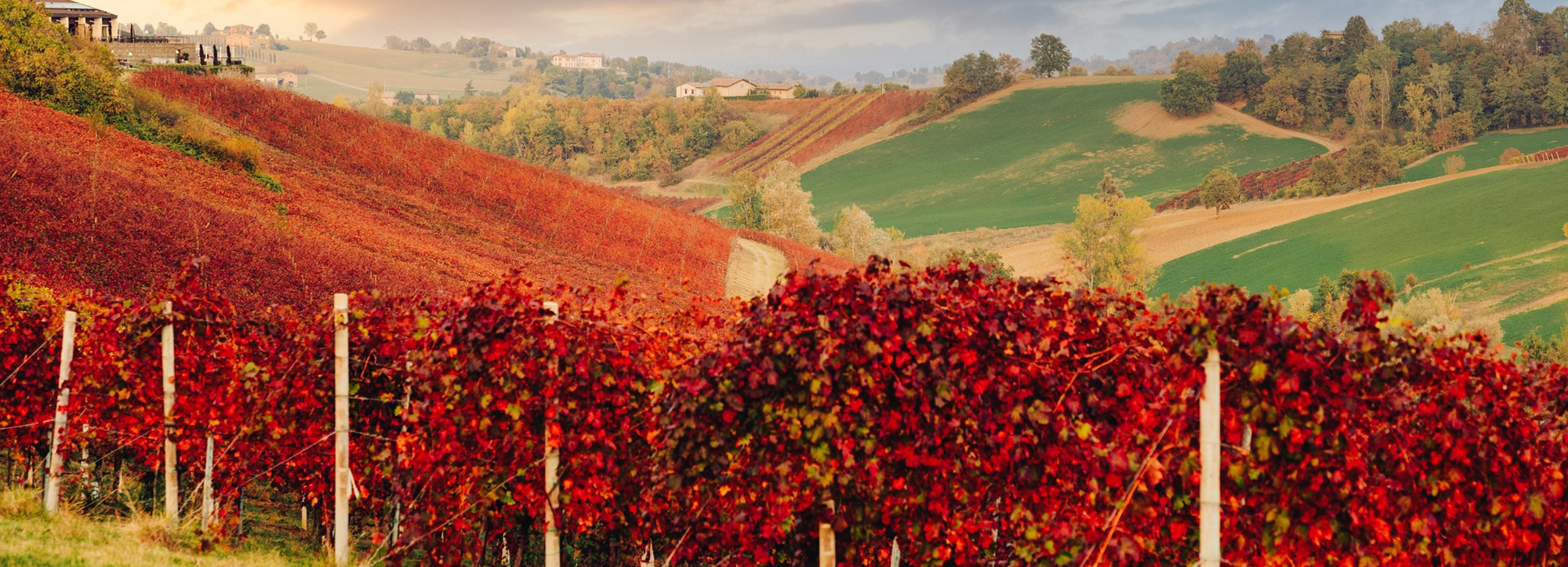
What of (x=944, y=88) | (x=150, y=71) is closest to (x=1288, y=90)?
(x=944, y=88)

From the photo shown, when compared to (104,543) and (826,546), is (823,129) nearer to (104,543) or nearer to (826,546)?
(104,543)

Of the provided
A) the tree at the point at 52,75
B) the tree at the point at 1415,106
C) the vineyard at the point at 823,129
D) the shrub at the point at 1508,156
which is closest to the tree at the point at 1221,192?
the shrub at the point at 1508,156

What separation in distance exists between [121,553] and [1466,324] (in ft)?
218

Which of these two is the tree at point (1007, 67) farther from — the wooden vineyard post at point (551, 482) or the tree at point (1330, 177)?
the wooden vineyard post at point (551, 482)

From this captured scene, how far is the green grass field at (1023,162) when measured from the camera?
11912 centimetres

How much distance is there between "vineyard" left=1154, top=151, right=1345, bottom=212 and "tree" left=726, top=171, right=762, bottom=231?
5250 centimetres

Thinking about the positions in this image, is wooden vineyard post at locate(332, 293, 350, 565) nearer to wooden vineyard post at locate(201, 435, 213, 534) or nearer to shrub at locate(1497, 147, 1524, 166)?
wooden vineyard post at locate(201, 435, 213, 534)

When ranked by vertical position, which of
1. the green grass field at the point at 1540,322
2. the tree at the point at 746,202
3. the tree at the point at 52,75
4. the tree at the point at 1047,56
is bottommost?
the green grass field at the point at 1540,322

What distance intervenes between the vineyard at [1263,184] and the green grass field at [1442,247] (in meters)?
15.2

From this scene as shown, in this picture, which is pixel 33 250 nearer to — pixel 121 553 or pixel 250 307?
pixel 250 307

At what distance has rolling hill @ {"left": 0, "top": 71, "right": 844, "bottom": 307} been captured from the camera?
83.7ft

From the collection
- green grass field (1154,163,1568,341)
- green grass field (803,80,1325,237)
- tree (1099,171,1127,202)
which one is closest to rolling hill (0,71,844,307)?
green grass field (1154,163,1568,341)

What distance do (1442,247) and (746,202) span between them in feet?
170

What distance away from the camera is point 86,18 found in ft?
222
